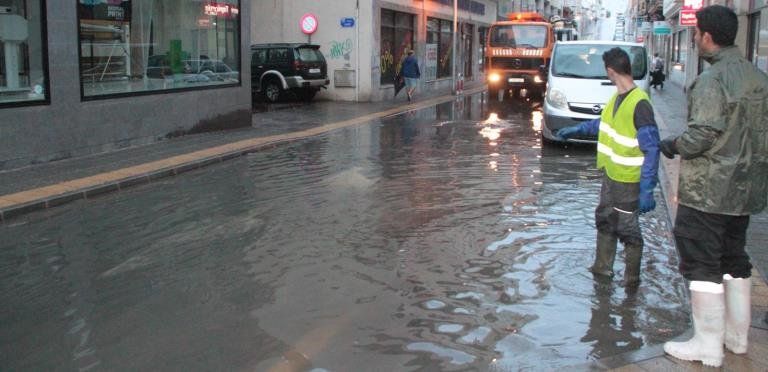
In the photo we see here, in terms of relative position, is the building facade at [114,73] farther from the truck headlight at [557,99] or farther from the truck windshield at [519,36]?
the truck windshield at [519,36]

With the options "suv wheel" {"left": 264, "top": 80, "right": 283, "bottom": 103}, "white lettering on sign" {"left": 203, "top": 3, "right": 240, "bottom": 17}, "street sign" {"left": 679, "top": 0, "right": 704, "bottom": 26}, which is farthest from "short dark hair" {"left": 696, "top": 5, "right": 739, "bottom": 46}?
"suv wheel" {"left": 264, "top": 80, "right": 283, "bottom": 103}

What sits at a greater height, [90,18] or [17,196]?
[90,18]

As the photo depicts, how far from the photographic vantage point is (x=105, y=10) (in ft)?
41.3

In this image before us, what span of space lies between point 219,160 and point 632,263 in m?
7.84

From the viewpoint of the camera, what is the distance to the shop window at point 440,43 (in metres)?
32.1

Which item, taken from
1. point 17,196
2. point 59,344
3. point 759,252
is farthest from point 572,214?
point 17,196

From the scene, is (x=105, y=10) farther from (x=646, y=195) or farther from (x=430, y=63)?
(x=430, y=63)

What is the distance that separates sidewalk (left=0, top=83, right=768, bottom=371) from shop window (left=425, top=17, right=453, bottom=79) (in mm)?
12356

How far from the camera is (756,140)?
13.0ft

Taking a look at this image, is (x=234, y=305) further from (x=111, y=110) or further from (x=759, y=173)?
(x=111, y=110)

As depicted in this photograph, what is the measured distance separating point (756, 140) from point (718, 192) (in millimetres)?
331

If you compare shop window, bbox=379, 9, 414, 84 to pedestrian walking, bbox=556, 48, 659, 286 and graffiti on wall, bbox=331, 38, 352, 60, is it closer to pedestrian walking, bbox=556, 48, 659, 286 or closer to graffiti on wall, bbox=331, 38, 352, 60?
graffiti on wall, bbox=331, 38, 352, 60

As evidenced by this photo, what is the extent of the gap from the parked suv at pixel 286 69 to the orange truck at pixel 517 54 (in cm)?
659

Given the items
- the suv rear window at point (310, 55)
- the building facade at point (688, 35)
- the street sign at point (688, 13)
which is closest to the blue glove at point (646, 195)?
the building facade at point (688, 35)
